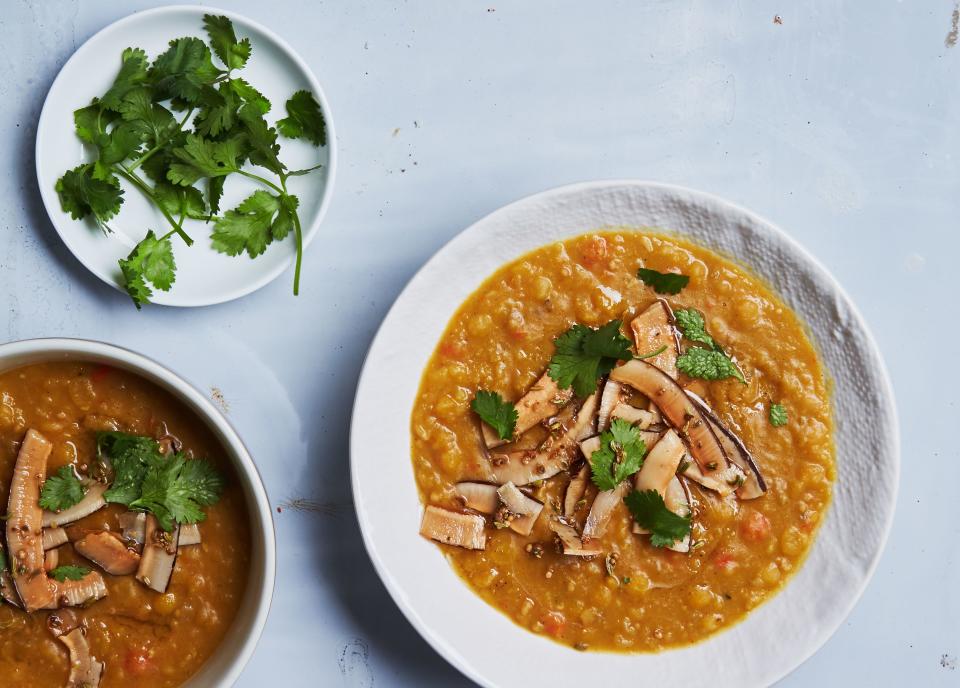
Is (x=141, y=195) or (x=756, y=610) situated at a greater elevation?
(x=141, y=195)

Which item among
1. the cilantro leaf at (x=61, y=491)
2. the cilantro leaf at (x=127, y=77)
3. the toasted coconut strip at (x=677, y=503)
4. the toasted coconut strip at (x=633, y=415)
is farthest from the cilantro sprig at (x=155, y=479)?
the toasted coconut strip at (x=677, y=503)

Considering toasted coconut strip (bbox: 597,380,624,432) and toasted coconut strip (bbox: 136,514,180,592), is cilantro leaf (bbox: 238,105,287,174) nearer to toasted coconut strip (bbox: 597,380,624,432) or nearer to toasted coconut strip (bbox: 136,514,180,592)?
toasted coconut strip (bbox: 136,514,180,592)

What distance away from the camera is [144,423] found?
3.21m

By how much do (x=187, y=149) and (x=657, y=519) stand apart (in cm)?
232

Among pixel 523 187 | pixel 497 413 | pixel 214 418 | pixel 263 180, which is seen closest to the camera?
pixel 214 418

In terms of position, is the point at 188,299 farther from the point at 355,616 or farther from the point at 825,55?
the point at 825,55

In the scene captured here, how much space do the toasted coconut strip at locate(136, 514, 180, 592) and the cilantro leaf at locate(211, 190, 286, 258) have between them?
3.61 feet

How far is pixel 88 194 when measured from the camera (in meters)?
3.27

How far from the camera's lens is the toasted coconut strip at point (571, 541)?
3252 mm

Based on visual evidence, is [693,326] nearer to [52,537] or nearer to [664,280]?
[664,280]

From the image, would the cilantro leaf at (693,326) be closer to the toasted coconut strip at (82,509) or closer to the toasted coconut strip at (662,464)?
the toasted coconut strip at (662,464)

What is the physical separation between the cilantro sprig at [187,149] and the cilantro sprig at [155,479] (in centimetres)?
58

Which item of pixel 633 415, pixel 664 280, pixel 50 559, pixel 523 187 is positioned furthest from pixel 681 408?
pixel 50 559

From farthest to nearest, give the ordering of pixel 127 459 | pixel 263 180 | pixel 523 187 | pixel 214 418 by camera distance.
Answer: pixel 523 187 → pixel 263 180 → pixel 127 459 → pixel 214 418
